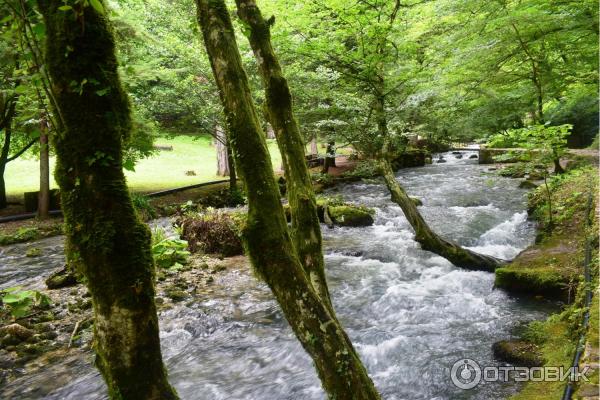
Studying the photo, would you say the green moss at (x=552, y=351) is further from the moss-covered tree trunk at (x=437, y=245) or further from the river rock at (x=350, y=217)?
the river rock at (x=350, y=217)

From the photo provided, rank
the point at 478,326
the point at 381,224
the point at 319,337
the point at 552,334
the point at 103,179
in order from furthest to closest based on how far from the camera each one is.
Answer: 1. the point at 381,224
2. the point at 478,326
3. the point at 552,334
4. the point at 319,337
5. the point at 103,179

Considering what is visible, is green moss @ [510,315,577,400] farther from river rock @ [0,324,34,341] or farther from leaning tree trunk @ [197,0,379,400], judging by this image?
river rock @ [0,324,34,341]

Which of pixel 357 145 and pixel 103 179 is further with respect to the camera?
pixel 357 145

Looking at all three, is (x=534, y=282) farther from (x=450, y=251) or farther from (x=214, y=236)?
(x=214, y=236)

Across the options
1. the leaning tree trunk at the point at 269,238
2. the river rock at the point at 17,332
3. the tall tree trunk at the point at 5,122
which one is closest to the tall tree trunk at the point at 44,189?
the tall tree trunk at the point at 5,122

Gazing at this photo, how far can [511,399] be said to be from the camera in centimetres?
395

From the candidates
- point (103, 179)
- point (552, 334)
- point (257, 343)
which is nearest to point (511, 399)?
point (552, 334)

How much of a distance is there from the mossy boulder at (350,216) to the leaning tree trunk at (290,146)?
896cm

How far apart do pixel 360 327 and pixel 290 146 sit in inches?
145

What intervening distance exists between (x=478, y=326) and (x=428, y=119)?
7.49 meters

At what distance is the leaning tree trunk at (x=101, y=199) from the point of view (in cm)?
196

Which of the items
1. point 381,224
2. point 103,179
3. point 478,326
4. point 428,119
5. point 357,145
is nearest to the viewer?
point 103,179

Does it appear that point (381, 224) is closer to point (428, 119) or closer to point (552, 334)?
point (428, 119)

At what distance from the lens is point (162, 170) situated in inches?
998
